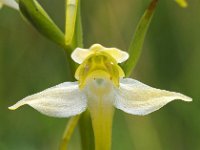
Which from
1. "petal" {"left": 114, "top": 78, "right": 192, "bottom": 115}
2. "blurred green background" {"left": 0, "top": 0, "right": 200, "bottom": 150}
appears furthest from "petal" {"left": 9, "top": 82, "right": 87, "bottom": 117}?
"blurred green background" {"left": 0, "top": 0, "right": 200, "bottom": 150}

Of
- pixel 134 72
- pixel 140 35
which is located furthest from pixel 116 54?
pixel 134 72

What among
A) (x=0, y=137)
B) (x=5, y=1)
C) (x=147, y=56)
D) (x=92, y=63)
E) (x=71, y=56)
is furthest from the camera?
(x=147, y=56)

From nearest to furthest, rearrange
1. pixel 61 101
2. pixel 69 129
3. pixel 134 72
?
1. pixel 61 101
2. pixel 69 129
3. pixel 134 72

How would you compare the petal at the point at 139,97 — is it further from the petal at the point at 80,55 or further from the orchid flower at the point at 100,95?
the petal at the point at 80,55

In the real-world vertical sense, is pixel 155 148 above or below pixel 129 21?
below

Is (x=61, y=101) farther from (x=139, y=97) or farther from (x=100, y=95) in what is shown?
(x=139, y=97)

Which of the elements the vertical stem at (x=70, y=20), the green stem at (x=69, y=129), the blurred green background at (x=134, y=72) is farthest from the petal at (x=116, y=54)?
the blurred green background at (x=134, y=72)

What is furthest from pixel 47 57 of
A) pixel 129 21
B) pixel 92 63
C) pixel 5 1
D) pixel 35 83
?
pixel 92 63

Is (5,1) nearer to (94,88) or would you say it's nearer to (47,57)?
(94,88)
